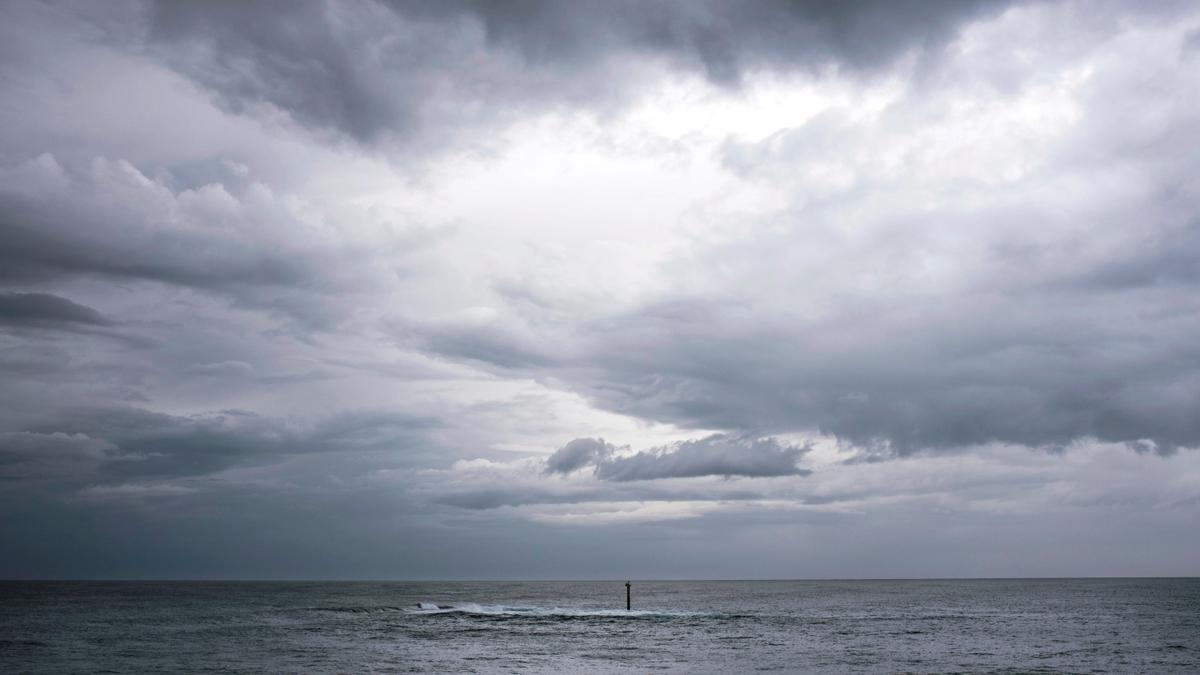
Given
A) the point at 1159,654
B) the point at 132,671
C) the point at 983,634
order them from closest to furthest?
the point at 132,671 < the point at 1159,654 < the point at 983,634

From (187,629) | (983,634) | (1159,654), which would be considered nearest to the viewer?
(1159,654)

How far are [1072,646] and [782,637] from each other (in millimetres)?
22265

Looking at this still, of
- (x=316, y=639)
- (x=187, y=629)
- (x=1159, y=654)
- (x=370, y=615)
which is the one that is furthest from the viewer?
(x=370, y=615)

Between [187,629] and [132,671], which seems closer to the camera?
[132,671]

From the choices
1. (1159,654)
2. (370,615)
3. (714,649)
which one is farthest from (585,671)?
(370,615)

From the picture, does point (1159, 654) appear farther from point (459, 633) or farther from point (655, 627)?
point (459, 633)

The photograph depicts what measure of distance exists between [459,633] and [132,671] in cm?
3239

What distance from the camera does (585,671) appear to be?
50750 mm

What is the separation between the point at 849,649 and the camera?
6331 centimetres

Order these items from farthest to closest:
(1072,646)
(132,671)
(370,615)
→ 1. (370,615)
2. (1072,646)
3. (132,671)

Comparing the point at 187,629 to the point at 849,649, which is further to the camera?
the point at 187,629

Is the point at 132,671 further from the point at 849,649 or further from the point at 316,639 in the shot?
the point at 849,649

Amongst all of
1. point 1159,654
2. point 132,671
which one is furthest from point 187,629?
point 1159,654

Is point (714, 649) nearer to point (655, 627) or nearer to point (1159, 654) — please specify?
point (655, 627)
